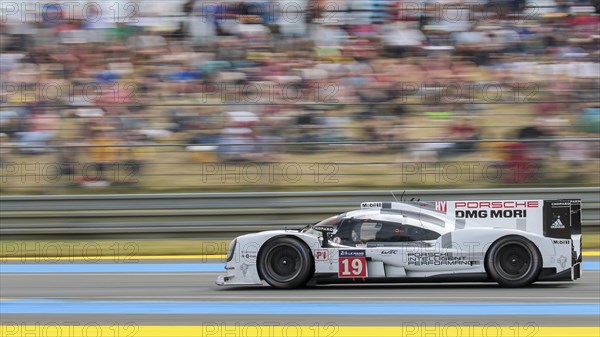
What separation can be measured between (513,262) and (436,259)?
2.39 ft

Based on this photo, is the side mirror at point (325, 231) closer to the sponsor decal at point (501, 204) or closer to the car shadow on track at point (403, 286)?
the car shadow on track at point (403, 286)

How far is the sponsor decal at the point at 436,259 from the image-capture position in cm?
827

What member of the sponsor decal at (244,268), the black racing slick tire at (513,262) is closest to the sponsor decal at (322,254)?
the sponsor decal at (244,268)

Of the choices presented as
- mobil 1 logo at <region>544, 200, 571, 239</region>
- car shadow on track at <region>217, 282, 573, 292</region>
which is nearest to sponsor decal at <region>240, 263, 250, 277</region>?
car shadow on track at <region>217, 282, 573, 292</region>

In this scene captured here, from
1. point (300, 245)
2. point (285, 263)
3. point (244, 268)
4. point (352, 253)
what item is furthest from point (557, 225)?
point (244, 268)

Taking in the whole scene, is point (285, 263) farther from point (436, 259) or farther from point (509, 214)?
point (509, 214)

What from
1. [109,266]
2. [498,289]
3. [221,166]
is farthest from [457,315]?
[221,166]

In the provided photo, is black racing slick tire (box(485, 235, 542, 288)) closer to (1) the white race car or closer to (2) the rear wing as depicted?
(1) the white race car

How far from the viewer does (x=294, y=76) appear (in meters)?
14.9

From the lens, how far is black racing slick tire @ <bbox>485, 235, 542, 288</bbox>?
8203mm

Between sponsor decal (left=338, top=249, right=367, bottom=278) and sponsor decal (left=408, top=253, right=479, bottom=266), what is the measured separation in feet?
1.46

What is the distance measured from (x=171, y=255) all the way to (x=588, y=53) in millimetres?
7584

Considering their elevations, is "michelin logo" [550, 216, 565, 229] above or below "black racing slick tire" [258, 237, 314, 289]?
above

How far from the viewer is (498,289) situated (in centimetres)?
841
